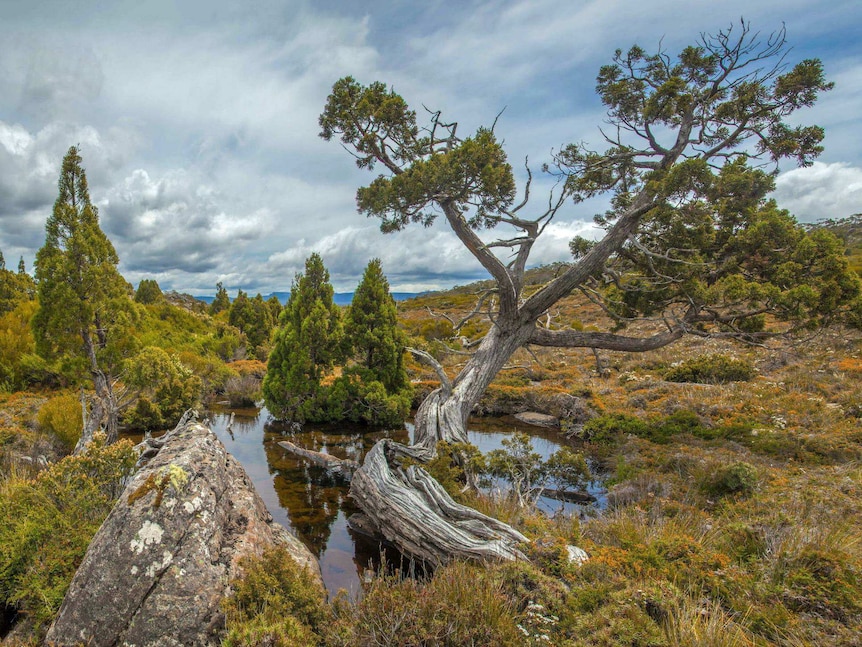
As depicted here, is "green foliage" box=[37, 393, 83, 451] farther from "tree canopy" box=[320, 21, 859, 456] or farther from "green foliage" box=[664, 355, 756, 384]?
"green foliage" box=[664, 355, 756, 384]

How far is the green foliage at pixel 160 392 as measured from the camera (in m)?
10.5

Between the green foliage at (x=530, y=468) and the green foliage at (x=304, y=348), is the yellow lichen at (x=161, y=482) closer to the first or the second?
the green foliage at (x=530, y=468)

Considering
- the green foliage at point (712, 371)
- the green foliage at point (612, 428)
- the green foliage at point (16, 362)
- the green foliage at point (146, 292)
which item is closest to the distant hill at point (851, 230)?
the green foliage at point (712, 371)

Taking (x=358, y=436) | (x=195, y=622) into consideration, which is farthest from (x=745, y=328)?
(x=195, y=622)

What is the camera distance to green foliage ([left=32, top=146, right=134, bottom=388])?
8.51 meters

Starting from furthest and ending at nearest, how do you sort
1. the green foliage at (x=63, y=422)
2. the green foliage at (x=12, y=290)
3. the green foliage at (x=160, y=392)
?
the green foliage at (x=12, y=290)
the green foliage at (x=160, y=392)
the green foliage at (x=63, y=422)

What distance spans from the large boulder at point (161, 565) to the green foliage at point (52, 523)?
745 millimetres

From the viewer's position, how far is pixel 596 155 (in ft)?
37.1

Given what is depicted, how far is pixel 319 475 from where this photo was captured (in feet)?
32.0

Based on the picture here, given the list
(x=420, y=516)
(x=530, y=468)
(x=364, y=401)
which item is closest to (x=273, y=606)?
(x=420, y=516)

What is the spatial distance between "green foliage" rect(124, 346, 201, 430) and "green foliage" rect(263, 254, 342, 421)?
254 cm

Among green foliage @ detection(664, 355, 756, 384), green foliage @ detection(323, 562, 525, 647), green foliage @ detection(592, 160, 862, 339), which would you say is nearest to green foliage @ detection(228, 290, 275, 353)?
green foliage @ detection(664, 355, 756, 384)

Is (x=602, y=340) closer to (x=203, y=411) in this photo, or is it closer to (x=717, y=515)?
(x=717, y=515)

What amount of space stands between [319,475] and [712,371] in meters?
15.0
